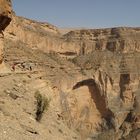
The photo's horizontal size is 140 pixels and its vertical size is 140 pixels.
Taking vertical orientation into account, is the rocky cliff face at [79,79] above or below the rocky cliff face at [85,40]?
below

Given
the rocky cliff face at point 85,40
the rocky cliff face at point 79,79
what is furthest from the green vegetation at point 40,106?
the rocky cliff face at point 85,40

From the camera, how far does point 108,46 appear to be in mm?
65625

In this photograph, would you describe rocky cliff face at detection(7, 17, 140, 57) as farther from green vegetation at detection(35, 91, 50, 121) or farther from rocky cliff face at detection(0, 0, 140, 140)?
green vegetation at detection(35, 91, 50, 121)

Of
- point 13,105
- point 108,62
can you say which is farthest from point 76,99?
point 13,105

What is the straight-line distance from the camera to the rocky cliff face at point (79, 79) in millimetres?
24319

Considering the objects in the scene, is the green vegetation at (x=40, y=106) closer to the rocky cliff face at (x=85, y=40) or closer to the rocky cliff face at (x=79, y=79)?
the rocky cliff face at (x=79, y=79)

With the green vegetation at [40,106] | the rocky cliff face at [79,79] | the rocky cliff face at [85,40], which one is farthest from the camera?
the rocky cliff face at [85,40]

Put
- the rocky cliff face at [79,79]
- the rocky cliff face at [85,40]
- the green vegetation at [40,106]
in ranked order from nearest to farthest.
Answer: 1. the green vegetation at [40,106]
2. the rocky cliff face at [79,79]
3. the rocky cliff face at [85,40]

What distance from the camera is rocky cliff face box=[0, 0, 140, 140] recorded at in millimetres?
24319

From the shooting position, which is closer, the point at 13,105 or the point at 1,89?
the point at 13,105

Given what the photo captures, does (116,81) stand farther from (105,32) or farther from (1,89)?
(1,89)

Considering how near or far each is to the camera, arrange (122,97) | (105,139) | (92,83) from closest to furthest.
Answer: (105,139)
(92,83)
(122,97)

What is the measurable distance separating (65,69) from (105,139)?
9.39 meters

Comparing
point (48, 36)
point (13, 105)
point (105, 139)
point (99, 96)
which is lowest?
point (105, 139)
